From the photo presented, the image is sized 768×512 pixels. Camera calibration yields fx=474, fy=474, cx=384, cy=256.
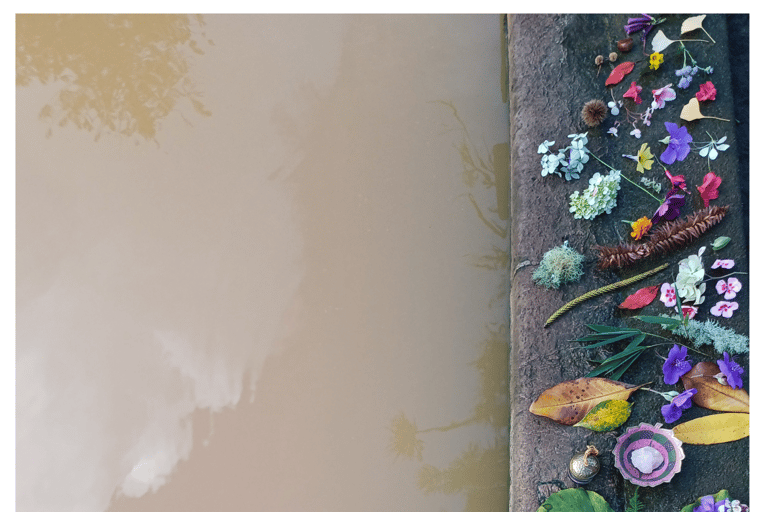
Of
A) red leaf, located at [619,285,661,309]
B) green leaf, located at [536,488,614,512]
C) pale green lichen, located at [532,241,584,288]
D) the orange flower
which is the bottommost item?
green leaf, located at [536,488,614,512]

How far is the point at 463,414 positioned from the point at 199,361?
1.18m

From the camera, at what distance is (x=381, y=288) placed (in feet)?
6.86

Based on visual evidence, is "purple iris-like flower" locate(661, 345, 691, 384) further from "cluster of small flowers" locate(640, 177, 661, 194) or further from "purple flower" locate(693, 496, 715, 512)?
"cluster of small flowers" locate(640, 177, 661, 194)

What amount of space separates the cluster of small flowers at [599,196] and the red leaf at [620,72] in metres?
0.36

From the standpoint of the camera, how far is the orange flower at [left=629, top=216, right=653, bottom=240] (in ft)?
5.91

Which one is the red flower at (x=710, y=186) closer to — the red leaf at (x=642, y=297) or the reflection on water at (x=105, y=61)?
the red leaf at (x=642, y=297)

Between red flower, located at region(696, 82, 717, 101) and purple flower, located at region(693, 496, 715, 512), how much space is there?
4.80 ft

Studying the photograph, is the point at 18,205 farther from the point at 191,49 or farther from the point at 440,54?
the point at 440,54

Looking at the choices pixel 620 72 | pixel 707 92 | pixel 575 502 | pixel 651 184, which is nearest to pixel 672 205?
pixel 651 184

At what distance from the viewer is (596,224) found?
187cm

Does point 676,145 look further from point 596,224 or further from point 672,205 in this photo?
point 596,224

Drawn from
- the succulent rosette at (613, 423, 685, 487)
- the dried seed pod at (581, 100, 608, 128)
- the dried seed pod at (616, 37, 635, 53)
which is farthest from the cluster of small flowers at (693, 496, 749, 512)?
the dried seed pod at (616, 37, 635, 53)

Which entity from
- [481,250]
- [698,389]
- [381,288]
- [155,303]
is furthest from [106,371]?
[698,389]

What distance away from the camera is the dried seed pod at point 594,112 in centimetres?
185
